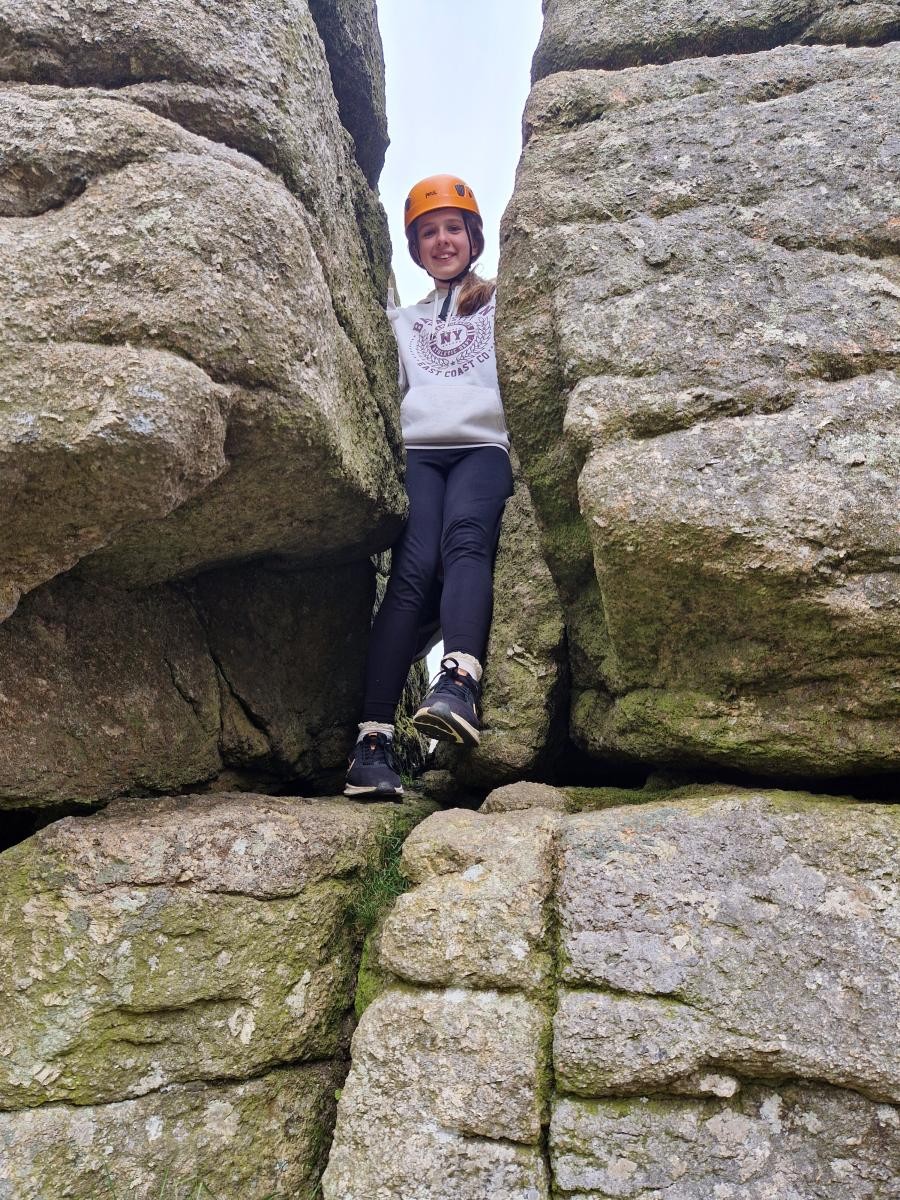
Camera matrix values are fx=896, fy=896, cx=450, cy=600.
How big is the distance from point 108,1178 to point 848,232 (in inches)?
170

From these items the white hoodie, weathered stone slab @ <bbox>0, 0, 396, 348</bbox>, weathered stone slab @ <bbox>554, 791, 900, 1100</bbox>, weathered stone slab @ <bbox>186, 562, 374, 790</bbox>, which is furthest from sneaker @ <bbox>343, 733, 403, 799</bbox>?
weathered stone slab @ <bbox>0, 0, 396, 348</bbox>

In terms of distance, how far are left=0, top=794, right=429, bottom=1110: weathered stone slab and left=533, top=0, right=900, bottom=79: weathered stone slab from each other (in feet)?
14.4

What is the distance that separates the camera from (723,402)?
3365 millimetres

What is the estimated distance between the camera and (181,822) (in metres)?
3.39

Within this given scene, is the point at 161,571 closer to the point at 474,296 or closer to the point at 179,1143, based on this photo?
the point at 179,1143

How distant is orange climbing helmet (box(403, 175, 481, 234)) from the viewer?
533cm

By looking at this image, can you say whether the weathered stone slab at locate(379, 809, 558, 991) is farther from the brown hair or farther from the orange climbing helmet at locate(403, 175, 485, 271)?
the orange climbing helmet at locate(403, 175, 485, 271)

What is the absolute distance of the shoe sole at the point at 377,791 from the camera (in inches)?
163

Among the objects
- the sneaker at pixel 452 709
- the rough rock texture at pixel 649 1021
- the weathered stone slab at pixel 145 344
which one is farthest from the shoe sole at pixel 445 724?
the weathered stone slab at pixel 145 344

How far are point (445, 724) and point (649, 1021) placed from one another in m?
1.51

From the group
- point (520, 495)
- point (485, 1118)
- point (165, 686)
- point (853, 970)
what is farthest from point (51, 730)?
point (853, 970)

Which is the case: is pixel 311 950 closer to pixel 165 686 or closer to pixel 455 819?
pixel 455 819

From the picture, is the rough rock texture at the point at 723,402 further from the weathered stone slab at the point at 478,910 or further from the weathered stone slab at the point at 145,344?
the weathered stone slab at the point at 145,344

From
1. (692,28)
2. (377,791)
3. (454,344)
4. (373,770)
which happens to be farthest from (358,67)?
(377,791)
